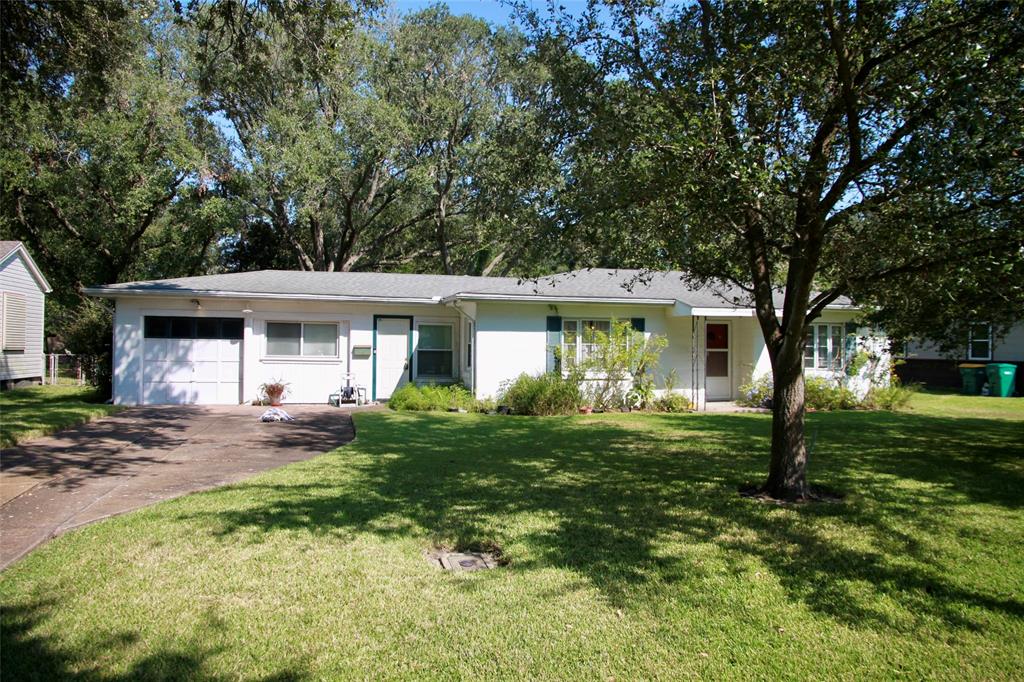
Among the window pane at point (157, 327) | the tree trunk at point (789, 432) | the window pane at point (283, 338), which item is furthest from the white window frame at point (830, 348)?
the window pane at point (157, 327)

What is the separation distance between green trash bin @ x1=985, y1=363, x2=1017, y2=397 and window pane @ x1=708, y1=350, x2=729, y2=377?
9637mm

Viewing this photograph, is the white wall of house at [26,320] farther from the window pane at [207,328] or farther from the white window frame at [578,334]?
the white window frame at [578,334]

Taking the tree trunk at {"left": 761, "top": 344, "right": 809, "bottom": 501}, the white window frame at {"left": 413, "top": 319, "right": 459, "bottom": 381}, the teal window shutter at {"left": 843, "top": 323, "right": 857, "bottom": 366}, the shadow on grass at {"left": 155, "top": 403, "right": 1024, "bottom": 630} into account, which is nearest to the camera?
the shadow on grass at {"left": 155, "top": 403, "right": 1024, "bottom": 630}


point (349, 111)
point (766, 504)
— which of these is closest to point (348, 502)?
point (766, 504)

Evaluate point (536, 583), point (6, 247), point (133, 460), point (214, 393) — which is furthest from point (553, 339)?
point (6, 247)

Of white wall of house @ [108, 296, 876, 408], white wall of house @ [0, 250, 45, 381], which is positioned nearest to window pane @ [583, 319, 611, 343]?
white wall of house @ [108, 296, 876, 408]

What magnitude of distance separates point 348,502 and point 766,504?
14.2 ft

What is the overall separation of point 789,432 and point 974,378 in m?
19.2

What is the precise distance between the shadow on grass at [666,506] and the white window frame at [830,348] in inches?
244

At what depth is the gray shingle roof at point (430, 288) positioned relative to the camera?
16.3m

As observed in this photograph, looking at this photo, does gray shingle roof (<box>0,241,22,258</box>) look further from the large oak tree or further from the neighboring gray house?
the large oak tree

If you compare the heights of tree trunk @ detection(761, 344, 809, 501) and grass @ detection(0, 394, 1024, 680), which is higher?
tree trunk @ detection(761, 344, 809, 501)

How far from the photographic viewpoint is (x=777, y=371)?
24.1ft

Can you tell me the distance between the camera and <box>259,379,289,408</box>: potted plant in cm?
1638
